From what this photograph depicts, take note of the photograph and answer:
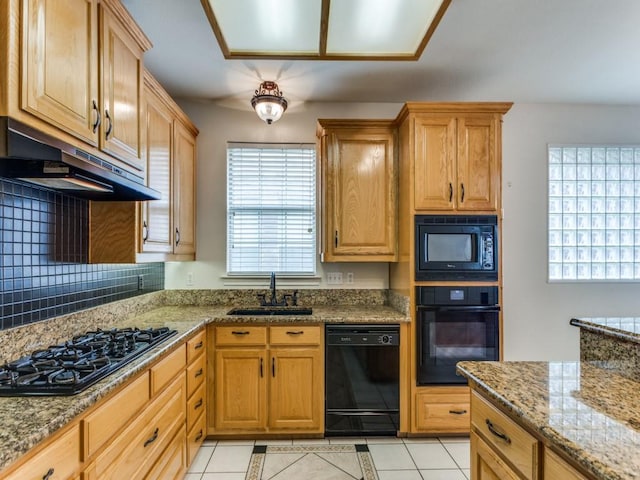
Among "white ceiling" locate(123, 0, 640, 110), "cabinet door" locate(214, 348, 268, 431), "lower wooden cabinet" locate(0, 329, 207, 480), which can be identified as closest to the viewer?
"lower wooden cabinet" locate(0, 329, 207, 480)

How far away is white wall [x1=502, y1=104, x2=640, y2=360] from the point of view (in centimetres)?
323

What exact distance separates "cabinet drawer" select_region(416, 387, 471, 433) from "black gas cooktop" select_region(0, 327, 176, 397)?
5.99ft

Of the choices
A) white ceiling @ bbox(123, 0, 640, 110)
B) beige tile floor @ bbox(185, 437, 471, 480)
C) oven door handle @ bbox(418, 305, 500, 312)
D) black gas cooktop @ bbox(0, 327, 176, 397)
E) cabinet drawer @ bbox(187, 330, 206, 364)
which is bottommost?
beige tile floor @ bbox(185, 437, 471, 480)

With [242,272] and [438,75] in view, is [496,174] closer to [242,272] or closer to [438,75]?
[438,75]

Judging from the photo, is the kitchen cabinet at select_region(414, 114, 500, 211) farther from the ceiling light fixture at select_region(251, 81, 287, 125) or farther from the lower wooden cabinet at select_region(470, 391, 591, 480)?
the lower wooden cabinet at select_region(470, 391, 591, 480)

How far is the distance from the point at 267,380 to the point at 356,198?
5.00 ft

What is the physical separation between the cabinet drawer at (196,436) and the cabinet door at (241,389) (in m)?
0.11

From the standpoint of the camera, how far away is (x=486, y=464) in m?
1.27

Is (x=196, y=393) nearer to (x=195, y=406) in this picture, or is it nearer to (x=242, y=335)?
(x=195, y=406)

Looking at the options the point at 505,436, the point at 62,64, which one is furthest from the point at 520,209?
the point at 62,64

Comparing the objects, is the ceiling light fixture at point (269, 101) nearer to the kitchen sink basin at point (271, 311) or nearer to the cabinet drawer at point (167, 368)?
the kitchen sink basin at point (271, 311)

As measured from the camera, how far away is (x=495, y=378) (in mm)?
1284

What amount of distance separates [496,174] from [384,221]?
A: 874 mm

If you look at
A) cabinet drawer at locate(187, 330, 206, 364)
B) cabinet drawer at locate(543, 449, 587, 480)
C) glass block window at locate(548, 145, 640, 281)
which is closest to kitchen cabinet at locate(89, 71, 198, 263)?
cabinet drawer at locate(187, 330, 206, 364)
